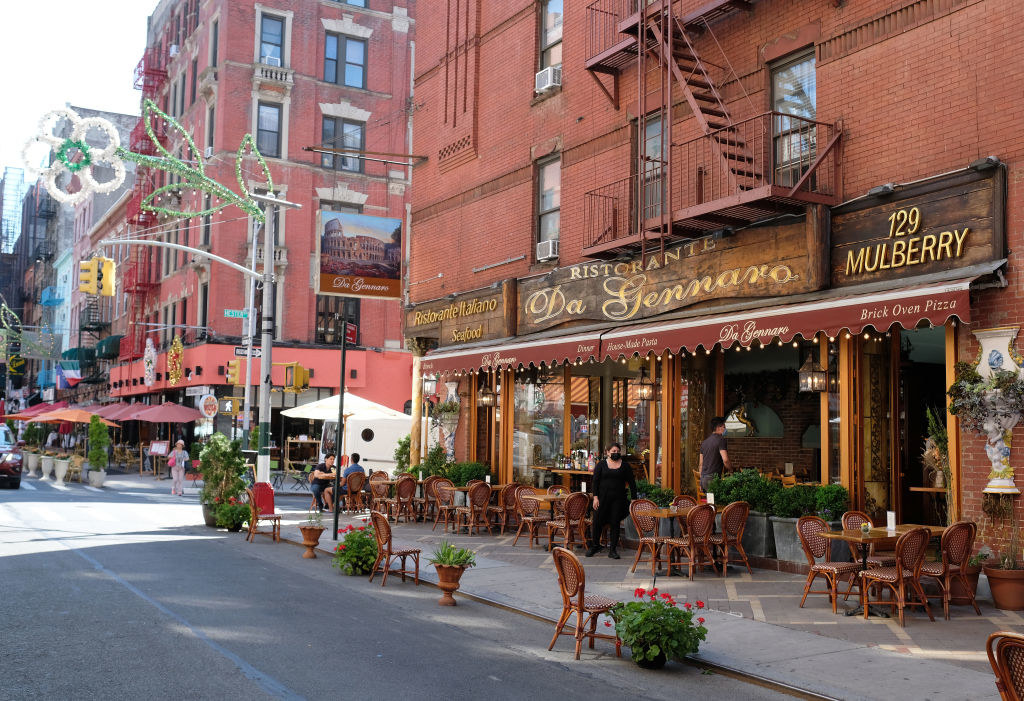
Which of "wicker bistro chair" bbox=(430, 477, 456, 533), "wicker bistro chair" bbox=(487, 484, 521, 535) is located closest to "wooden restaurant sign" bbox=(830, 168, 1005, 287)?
"wicker bistro chair" bbox=(487, 484, 521, 535)

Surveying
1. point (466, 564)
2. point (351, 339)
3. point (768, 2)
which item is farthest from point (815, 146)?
point (351, 339)

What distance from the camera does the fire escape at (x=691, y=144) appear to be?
13281 millimetres

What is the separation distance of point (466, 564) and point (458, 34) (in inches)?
608

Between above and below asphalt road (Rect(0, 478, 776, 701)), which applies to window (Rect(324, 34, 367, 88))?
above

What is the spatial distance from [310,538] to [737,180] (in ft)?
28.6

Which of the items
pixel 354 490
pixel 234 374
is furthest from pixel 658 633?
pixel 234 374

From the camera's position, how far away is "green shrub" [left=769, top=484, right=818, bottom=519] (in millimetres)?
12828

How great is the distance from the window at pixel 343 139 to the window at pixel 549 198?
2282 centimetres

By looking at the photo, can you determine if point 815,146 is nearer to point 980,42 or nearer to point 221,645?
point 980,42

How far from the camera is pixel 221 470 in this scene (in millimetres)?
19078

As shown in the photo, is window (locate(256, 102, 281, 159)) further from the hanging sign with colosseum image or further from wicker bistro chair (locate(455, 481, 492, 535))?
wicker bistro chair (locate(455, 481, 492, 535))

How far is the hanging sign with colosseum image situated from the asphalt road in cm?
842

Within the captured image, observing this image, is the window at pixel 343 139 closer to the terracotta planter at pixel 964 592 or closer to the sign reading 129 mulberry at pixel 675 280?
the sign reading 129 mulberry at pixel 675 280

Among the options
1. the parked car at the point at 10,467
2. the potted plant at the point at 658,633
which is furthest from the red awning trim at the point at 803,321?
the parked car at the point at 10,467
